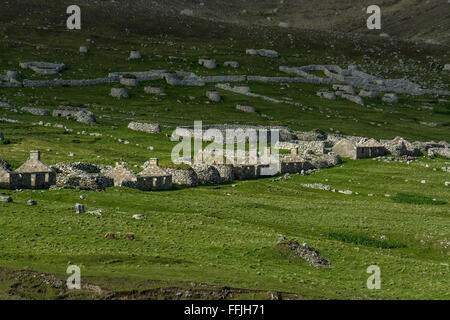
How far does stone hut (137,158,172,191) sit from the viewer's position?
50625 mm

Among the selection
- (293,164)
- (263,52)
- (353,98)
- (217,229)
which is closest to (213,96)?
(353,98)

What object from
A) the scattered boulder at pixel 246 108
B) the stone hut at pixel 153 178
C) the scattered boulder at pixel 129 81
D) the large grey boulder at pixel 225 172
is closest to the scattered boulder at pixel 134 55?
the scattered boulder at pixel 129 81

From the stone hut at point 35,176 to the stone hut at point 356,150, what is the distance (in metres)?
38.7

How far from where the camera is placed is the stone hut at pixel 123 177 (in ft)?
162

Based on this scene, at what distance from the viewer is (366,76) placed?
161 metres

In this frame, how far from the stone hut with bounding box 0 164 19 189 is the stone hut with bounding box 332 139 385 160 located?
40.6 metres

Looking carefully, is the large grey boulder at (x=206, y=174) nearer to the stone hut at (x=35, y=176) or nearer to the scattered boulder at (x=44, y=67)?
the stone hut at (x=35, y=176)

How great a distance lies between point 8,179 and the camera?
44625 millimetres

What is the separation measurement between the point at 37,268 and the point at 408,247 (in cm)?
2198

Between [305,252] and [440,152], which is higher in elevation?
[440,152]

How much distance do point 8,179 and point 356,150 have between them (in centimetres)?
4157

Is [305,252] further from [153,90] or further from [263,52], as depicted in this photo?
[263,52]

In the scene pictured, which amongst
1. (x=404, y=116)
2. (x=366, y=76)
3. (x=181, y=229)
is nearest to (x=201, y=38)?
(x=366, y=76)

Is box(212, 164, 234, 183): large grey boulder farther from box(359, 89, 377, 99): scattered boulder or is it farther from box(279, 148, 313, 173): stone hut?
box(359, 89, 377, 99): scattered boulder
